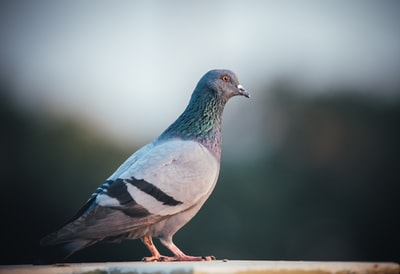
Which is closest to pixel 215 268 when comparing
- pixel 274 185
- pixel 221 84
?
pixel 221 84

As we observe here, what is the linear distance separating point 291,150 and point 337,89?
370cm

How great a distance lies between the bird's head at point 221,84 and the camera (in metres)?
7.05

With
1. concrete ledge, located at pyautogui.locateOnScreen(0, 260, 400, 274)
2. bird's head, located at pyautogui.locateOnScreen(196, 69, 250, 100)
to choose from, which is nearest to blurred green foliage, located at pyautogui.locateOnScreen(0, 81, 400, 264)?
bird's head, located at pyautogui.locateOnScreen(196, 69, 250, 100)

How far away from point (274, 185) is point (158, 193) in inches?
504

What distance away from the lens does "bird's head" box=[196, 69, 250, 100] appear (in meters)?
7.05

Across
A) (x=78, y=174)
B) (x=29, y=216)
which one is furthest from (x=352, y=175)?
(x=29, y=216)

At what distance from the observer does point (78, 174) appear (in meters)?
16.0

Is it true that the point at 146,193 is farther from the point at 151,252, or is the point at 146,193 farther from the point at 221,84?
the point at 221,84

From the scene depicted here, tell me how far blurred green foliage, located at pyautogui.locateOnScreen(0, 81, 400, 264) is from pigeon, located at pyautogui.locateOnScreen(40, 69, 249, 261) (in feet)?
21.0

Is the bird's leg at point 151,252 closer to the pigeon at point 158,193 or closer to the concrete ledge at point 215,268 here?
the pigeon at point 158,193

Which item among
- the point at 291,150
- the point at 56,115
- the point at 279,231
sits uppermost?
the point at 56,115

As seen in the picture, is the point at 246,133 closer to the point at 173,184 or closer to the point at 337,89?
the point at 337,89

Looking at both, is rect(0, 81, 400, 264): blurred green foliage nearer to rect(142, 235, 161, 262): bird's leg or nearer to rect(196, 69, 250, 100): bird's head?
rect(196, 69, 250, 100): bird's head

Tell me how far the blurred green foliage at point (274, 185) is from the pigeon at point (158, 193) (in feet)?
21.0
